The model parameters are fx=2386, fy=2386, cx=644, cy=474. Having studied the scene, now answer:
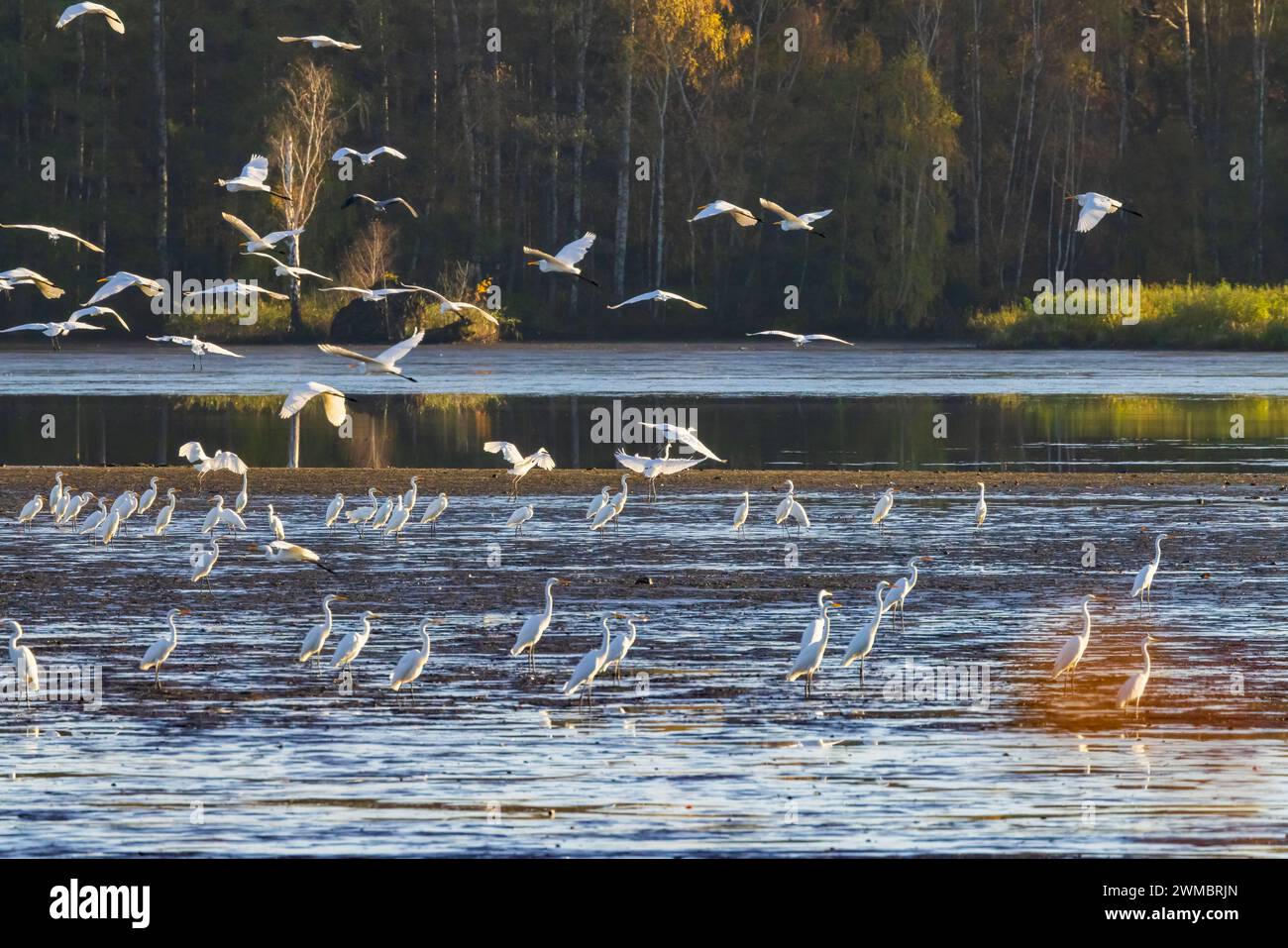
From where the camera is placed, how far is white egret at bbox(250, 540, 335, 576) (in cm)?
1977

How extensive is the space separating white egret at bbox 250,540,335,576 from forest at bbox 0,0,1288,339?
5000 centimetres

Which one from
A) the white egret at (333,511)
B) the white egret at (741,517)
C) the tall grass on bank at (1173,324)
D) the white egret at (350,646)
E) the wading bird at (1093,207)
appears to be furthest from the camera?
the tall grass on bank at (1173,324)

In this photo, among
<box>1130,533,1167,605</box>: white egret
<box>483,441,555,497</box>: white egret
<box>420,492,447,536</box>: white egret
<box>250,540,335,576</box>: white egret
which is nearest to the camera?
<box>1130,533,1167,605</box>: white egret

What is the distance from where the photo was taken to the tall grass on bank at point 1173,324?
64.1 meters

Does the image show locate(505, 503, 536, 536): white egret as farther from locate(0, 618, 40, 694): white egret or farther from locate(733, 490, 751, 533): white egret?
locate(0, 618, 40, 694): white egret

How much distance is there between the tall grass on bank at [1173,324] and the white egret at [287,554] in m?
45.6

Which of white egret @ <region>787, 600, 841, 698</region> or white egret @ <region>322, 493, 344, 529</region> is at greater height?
white egret @ <region>787, 600, 841, 698</region>

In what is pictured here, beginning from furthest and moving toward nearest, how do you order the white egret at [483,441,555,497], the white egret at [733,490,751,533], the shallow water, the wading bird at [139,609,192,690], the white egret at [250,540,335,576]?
the white egret at [483,441,555,497] < the white egret at [733,490,751,533] < the white egret at [250,540,335,576] < the wading bird at [139,609,192,690] < the shallow water

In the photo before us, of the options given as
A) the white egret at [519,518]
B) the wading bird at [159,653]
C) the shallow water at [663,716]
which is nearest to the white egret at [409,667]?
the shallow water at [663,716]

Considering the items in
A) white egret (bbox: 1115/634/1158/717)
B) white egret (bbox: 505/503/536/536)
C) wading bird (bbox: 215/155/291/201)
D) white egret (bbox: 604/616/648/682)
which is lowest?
white egret (bbox: 505/503/536/536)

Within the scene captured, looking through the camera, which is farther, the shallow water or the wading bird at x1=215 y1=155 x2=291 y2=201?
the wading bird at x1=215 y1=155 x2=291 y2=201

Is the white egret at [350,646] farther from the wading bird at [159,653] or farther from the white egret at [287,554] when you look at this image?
the white egret at [287,554]

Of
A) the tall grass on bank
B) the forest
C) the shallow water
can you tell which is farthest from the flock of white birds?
the forest
